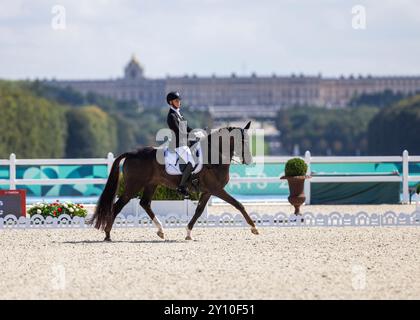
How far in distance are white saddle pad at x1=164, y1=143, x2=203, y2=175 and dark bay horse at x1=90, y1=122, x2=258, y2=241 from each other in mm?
75

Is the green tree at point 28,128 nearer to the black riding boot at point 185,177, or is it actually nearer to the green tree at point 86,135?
the green tree at point 86,135

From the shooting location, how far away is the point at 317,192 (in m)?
27.7

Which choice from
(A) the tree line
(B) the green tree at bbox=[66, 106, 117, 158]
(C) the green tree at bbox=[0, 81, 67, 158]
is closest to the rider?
(A) the tree line

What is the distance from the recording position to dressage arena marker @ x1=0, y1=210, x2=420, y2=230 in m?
20.2

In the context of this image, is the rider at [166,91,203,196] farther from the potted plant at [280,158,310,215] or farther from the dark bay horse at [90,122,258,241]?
the potted plant at [280,158,310,215]

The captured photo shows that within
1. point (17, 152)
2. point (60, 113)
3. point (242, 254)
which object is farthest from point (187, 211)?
point (60, 113)

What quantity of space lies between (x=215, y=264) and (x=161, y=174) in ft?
12.5

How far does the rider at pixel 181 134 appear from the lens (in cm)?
1772

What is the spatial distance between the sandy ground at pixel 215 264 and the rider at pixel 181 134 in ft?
3.20

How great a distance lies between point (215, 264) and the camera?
14.7m

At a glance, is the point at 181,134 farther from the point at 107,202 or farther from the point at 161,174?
the point at 107,202

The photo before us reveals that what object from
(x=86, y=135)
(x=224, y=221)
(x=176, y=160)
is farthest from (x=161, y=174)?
(x=86, y=135)
